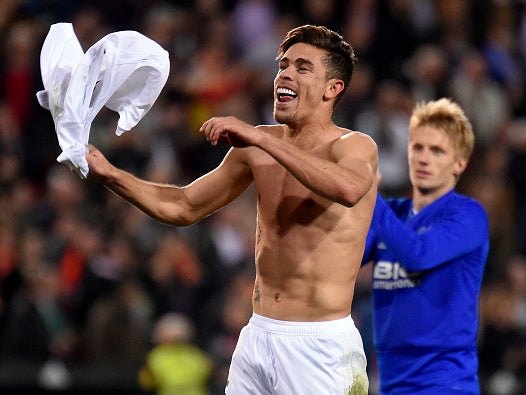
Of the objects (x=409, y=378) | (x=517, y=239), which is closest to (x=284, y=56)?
(x=409, y=378)

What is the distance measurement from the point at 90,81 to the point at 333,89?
3.37ft

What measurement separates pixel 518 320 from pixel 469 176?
70.2 inches

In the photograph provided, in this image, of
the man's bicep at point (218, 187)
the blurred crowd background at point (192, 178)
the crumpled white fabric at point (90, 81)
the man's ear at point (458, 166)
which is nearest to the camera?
the crumpled white fabric at point (90, 81)

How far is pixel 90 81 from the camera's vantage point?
4.45 m

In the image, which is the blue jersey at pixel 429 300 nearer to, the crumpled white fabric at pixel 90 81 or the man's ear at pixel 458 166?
the man's ear at pixel 458 166

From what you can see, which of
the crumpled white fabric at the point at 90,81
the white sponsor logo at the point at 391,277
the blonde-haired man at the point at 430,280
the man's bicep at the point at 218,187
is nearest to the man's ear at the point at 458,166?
the blonde-haired man at the point at 430,280

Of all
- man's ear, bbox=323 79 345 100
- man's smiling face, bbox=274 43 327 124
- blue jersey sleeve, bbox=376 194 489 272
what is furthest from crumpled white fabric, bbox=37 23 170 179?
blue jersey sleeve, bbox=376 194 489 272

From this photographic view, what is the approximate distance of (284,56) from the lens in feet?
15.4

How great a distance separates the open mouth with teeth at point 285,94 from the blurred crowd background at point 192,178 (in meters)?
4.04

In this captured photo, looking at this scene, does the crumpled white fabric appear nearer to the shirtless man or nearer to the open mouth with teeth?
the shirtless man

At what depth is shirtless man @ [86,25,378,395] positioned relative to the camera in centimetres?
446

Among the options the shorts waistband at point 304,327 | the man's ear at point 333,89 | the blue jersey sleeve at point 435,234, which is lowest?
the shorts waistband at point 304,327

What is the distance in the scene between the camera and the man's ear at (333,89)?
4668mm

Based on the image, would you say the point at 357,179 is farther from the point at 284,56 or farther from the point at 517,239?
the point at 517,239
